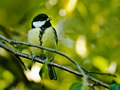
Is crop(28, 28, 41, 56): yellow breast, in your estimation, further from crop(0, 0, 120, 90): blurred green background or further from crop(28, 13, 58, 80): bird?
crop(0, 0, 120, 90): blurred green background

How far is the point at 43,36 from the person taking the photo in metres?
1.26

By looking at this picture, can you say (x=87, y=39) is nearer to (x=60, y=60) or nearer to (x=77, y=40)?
(x=77, y=40)

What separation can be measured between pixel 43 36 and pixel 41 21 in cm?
14

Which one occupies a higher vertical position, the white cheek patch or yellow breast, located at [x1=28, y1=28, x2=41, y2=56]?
the white cheek patch

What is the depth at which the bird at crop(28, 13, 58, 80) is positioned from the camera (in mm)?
1246

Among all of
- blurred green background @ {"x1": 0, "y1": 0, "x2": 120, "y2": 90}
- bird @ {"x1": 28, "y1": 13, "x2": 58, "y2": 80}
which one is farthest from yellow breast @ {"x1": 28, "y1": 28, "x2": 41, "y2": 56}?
blurred green background @ {"x1": 0, "y1": 0, "x2": 120, "y2": 90}

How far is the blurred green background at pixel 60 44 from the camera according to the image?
141 centimetres

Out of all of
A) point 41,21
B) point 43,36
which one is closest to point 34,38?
point 43,36

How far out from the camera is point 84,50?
4.81 feet

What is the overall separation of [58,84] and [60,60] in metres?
0.14

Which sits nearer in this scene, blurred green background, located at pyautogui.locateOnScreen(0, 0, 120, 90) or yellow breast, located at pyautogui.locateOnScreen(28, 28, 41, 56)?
yellow breast, located at pyautogui.locateOnScreen(28, 28, 41, 56)

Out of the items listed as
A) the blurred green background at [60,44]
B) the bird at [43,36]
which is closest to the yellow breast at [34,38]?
the bird at [43,36]

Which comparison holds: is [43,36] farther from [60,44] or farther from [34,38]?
[60,44]

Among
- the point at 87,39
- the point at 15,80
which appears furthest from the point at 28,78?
the point at 87,39
